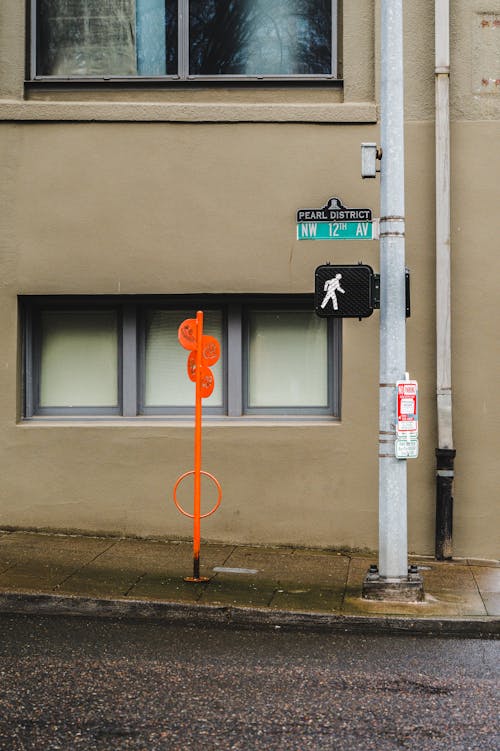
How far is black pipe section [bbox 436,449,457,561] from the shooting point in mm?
10102

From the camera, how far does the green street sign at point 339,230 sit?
8.42 metres

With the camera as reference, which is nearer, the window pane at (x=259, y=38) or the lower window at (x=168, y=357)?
the window pane at (x=259, y=38)

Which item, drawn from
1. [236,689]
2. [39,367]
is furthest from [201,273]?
[236,689]

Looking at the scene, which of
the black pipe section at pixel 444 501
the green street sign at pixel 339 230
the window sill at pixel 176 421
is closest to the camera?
the green street sign at pixel 339 230

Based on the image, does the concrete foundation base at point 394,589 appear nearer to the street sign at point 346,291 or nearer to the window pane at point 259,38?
the street sign at point 346,291

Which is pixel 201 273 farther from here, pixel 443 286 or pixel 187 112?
pixel 443 286

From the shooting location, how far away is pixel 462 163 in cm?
1031

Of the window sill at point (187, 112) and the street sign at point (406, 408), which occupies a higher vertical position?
the window sill at point (187, 112)

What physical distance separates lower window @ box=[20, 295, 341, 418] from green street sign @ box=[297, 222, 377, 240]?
2057mm

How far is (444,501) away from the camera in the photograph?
33.2ft

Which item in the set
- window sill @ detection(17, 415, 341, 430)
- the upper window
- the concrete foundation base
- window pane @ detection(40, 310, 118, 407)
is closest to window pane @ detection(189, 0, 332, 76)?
the upper window

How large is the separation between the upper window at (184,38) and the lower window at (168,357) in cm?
249

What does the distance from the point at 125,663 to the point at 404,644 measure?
2.06 m

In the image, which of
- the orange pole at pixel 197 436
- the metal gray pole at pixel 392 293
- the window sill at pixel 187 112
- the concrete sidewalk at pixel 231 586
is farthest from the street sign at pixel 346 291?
the window sill at pixel 187 112
